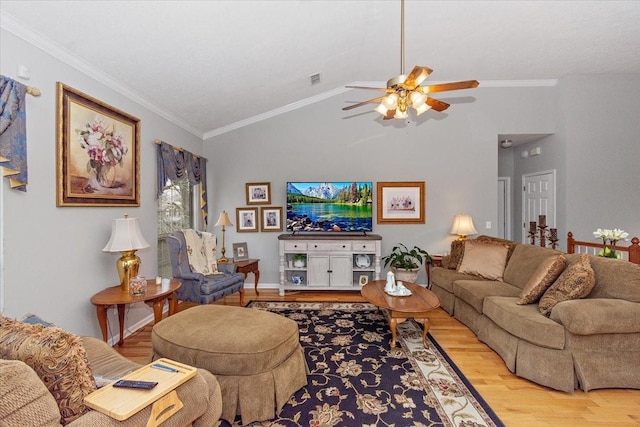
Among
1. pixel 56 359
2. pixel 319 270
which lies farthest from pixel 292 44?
pixel 56 359

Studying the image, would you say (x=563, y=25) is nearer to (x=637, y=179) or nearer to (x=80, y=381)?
(x=637, y=179)

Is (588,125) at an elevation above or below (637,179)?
above

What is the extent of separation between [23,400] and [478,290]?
3.31 meters

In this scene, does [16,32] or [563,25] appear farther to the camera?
[563,25]

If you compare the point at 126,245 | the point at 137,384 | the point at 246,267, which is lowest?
the point at 246,267

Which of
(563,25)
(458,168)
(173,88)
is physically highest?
(563,25)

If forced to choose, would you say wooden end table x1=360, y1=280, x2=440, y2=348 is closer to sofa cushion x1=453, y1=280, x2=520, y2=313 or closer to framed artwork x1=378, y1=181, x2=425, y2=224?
sofa cushion x1=453, y1=280, x2=520, y2=313

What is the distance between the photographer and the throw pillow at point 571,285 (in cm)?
224

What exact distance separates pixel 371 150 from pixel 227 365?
3.95 metres

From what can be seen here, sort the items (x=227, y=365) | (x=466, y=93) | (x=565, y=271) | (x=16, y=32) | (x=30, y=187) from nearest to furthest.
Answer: (x=227, y=365)
(x=16, y=32)
(x=30, y=187)
(x=565, y=271)
(x=466, y=93)

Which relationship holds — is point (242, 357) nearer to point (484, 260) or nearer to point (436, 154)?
point (484, 260)

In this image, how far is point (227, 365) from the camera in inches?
70.6

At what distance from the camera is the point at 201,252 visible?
147 inches

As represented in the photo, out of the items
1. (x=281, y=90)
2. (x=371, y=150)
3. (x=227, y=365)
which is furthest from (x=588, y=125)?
(x=227, y=365)
